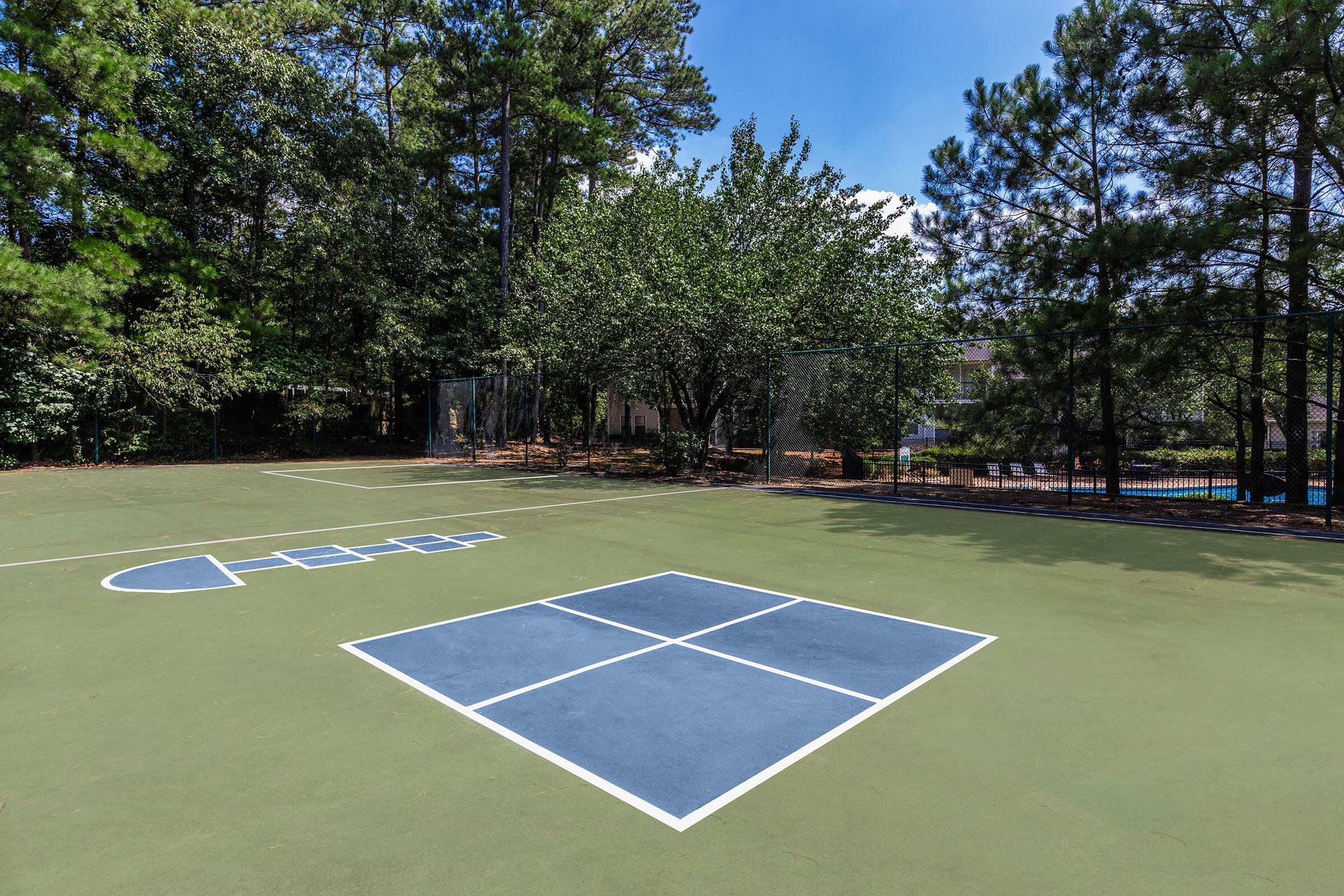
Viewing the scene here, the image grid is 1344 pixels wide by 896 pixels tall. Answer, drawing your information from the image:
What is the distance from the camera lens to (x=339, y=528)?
354 inches

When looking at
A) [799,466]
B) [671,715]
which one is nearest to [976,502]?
[799,466]

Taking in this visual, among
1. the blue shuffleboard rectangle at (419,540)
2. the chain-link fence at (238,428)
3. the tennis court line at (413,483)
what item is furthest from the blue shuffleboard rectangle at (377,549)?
the chain-link fence at (238,428)

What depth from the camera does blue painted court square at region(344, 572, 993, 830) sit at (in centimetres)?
282

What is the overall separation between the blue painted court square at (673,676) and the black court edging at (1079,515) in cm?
680

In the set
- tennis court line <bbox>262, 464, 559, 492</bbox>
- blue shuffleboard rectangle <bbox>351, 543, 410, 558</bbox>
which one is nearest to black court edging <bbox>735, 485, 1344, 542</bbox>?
tennis court line <bbox>262, 464, 559, 492</bbox>

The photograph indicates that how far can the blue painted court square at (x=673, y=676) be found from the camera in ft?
9.26

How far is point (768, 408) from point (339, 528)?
8.90 meters

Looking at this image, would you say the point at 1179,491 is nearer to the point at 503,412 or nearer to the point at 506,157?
the point at 503,412

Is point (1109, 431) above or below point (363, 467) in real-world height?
above

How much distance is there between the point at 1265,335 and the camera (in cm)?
1079

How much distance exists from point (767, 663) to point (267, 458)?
2377 centimetres

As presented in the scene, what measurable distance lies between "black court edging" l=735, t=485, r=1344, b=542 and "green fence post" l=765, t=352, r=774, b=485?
1001 mm

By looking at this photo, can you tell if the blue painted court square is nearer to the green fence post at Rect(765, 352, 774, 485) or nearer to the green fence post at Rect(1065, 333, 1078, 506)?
the green fence post at Rect(1065, 333, 1078, 506)

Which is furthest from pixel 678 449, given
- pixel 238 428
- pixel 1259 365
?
pixel 238 428
